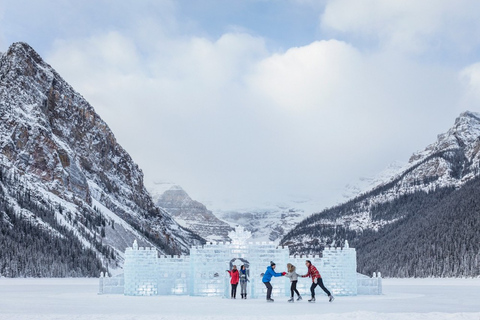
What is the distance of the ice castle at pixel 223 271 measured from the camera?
50.6 metres

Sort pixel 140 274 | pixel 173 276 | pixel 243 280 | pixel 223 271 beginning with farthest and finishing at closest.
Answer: pixel 173 276, pixel 140 274, pixel 223 271, pixel 243 280

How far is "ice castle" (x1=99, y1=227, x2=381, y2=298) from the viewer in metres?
50.6

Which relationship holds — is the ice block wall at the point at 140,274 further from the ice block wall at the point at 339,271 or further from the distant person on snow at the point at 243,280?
the ice block wall at the point at 339,271

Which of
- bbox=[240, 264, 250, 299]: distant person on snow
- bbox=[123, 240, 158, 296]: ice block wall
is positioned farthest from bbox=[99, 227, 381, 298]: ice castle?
bbox=[240, 264, 250, 299]: distant person on snow

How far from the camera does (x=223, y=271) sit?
50.5 meters

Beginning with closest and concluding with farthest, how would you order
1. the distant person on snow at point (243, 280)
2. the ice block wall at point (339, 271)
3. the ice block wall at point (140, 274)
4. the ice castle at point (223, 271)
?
the distant person on snow at point (243, 280), the ice castle at point (223, 271), the ice block wall at point (140, 274), the ice block wall at point (339, 271)

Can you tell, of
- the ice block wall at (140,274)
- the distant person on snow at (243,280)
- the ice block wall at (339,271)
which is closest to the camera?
the distant person on snow at (243,280)

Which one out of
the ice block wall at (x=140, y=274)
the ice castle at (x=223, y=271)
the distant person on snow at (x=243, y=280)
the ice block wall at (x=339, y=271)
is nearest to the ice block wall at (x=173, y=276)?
the ice castle at (x=223, y=271)

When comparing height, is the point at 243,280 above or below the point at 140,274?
below

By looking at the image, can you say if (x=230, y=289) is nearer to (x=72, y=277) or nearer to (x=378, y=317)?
(x=378, y=317)

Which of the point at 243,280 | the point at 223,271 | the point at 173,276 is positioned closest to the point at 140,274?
the point at 173,276

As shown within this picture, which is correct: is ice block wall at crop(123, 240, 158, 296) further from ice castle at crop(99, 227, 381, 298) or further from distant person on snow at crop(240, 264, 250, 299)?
distant person on snow at crop(240, 264, 250, 299)

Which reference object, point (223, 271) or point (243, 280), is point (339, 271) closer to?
point (223, 271)

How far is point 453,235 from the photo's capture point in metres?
178
